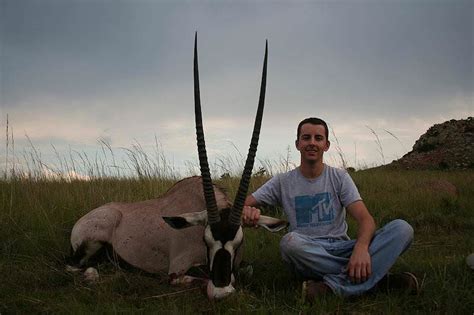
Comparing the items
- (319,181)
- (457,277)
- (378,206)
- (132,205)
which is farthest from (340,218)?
(378,206)

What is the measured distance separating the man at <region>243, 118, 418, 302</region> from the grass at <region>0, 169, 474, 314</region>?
18cm

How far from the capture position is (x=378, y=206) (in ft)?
28.3

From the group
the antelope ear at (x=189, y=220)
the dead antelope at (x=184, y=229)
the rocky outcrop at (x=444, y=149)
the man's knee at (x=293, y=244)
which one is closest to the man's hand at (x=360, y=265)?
the man's knee at (x=293, y=244)

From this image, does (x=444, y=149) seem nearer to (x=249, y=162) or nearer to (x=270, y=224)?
(x=270, y=224)

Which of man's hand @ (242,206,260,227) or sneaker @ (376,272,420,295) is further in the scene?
man's hand @ (242,206,260,227)

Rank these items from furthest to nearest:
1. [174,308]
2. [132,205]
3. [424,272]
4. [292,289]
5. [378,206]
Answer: [378,206] < [132,205] < [424,272] < [292,289] < [174,308]

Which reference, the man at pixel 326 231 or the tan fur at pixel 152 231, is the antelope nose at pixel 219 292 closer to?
the man at pixel 326 231

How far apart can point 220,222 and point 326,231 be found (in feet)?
3.28

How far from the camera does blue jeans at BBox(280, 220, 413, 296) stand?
419 centimetres

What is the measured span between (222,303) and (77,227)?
2480mm

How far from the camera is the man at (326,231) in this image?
419 centimetres

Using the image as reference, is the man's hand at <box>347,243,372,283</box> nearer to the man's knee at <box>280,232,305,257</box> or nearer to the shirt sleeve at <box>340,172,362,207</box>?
the man's knee at <box>280,232,305,257</box>

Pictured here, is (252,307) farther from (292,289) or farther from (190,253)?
(190,253)

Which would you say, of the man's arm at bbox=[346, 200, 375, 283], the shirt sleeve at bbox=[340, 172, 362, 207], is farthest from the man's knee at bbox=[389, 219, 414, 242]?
the shirt sleeve at bbox=[340, 172, 362, 207]
